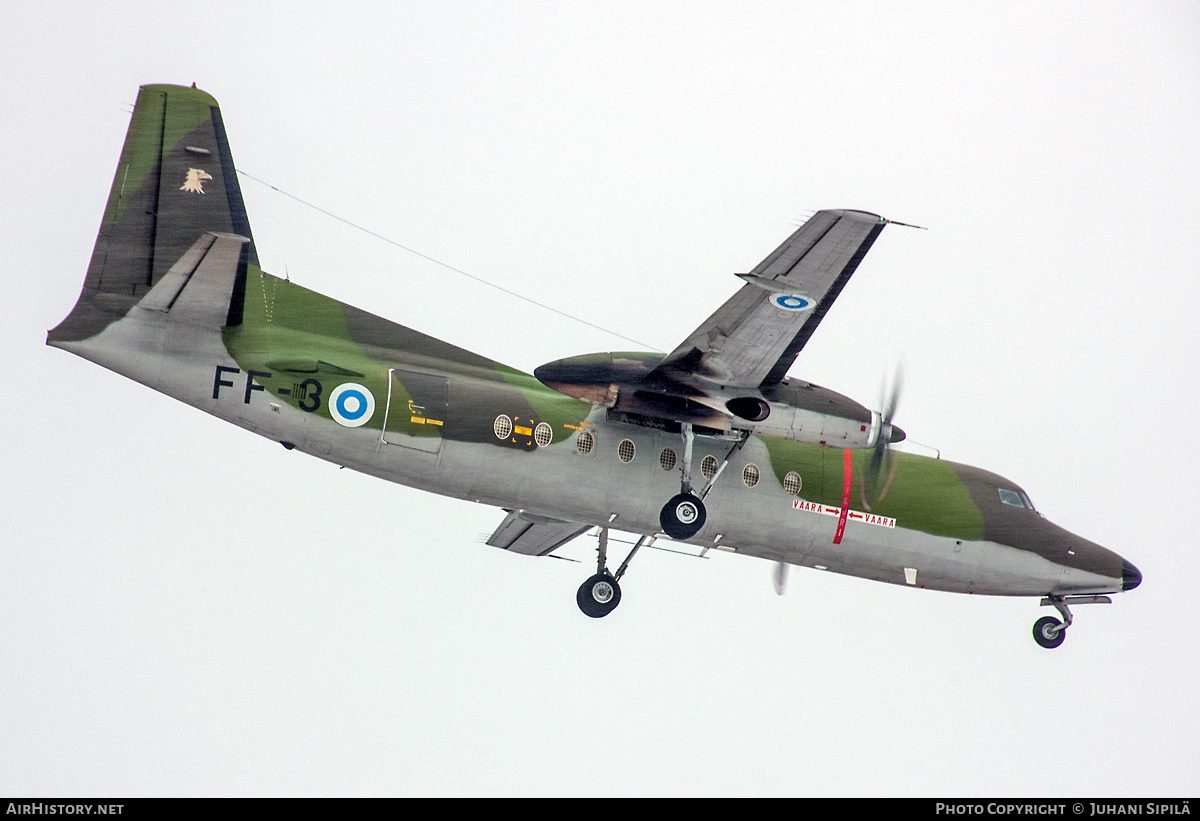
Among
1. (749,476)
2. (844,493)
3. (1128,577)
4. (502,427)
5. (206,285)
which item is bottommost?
(1128,577)

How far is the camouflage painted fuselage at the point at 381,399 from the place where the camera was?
1812 centimetres

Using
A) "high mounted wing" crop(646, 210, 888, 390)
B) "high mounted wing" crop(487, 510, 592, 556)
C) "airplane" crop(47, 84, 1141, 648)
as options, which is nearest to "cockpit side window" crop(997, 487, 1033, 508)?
"airplane" crop(47, 84, 1141, 648)

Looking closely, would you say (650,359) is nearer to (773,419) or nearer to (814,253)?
(773,419)

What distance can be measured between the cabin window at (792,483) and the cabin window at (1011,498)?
14.6 ft

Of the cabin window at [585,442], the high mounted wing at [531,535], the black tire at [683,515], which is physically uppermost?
the cabin window at [585,442]

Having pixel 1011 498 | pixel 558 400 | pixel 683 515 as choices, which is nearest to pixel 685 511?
pixel 683 515

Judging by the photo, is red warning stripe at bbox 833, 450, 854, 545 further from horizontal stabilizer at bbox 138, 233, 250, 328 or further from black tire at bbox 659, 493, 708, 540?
horizontal stabilizer at bbox 138, 233, 250, 328

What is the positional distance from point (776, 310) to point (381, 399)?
19.8ft

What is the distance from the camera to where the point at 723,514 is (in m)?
20.9

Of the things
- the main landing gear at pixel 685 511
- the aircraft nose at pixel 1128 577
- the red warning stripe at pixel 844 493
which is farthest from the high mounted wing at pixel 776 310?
the aircraft nose at pixel 1128 577

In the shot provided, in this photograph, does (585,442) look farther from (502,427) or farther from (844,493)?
(844,493)

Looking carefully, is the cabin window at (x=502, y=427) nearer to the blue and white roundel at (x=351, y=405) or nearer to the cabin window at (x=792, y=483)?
the blue and white roundel at (x=351, y=405)

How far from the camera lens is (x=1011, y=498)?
76.6ft
